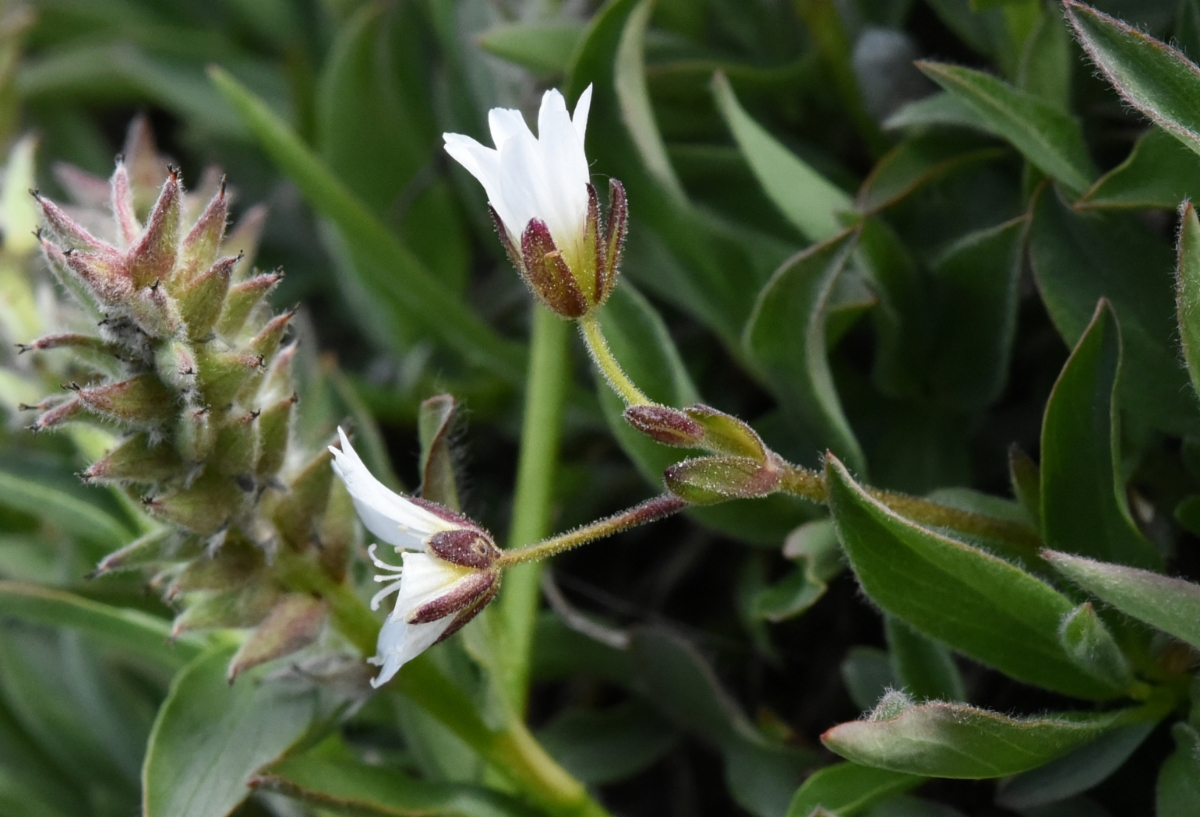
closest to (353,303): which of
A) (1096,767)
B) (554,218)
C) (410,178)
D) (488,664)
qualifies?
(410,178)

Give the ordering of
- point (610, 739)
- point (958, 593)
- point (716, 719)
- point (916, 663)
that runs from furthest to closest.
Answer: point (610, 739)
point (716, 719)
point (916, 663)
point (958, 593)

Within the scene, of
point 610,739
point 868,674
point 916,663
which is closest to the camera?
point 916,663

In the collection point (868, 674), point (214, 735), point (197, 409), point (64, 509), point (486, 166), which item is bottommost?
point (868, 674)

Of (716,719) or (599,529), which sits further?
(716,719)

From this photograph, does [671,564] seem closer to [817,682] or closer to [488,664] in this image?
[817,682]

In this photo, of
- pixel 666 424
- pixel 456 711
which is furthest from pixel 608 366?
pixel 456 711

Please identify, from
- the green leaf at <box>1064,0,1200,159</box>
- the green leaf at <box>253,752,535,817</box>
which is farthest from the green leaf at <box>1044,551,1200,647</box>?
the green leaf at <box>253,752,535,817</box>

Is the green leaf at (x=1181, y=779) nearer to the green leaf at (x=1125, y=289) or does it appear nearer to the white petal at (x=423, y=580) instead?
the green leaf at (x=1125, y=289)

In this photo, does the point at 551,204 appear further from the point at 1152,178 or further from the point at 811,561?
the point at 1152,178
